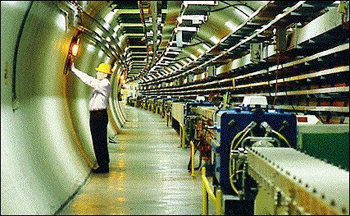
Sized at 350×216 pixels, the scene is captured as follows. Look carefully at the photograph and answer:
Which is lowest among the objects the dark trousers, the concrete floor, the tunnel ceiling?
the concrete floor

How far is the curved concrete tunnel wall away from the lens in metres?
5.25

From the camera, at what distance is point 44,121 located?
736 centimetres

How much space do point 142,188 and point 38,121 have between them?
5.61ft

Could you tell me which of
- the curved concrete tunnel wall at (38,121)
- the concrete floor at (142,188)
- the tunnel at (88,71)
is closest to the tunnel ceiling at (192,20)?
the tunnel at (88,71)

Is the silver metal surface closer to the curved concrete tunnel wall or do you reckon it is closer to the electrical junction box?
the electrical junction box

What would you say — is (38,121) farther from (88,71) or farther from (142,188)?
(88,71)

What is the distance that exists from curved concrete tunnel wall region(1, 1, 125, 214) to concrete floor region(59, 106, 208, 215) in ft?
0.84

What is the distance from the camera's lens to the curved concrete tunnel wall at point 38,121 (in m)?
5.25

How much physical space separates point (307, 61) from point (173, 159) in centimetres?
422

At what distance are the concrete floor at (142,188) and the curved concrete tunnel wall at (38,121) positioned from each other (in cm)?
26

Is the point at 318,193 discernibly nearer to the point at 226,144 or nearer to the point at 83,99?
the point at 226,144

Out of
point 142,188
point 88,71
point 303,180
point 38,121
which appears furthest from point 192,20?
point 303,180

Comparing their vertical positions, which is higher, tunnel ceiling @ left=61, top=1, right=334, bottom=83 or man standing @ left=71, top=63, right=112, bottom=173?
tunnel ceiling @ left=61, top=1, right=334, bottom=83

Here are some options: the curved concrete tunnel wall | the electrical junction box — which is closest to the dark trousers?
the curved concrete tunnel wall
